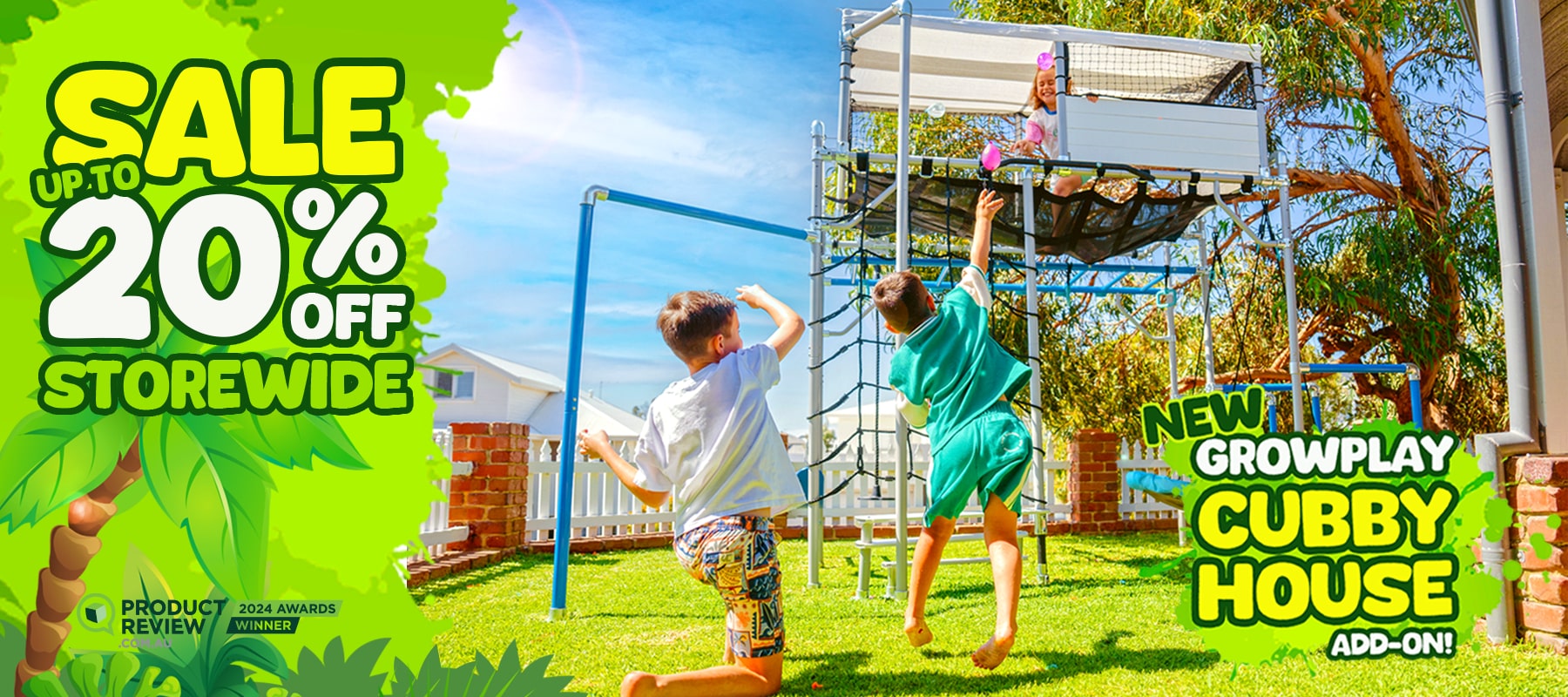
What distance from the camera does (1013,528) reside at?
309 centimetres

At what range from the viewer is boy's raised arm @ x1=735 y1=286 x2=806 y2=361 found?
9.78ft

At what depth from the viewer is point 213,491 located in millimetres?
2686

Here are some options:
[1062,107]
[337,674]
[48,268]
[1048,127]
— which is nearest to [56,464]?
[48,268]

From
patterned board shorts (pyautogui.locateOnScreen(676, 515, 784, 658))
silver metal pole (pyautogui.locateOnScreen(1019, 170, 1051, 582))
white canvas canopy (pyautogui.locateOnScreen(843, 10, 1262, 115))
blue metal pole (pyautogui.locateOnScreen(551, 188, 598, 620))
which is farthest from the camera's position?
white canvas canopy (pyautogui.locateOnScreen(843, 10, 1262, 115))

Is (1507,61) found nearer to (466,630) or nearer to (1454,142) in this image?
(466,630)

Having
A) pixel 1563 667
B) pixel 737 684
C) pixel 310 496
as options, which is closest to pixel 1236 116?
pixel 1563 667

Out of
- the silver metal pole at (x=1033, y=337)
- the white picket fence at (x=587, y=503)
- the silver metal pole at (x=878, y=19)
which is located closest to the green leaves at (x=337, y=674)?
the silver metal pole at (x=1033, y=337)

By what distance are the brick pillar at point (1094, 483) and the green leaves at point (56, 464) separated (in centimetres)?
765

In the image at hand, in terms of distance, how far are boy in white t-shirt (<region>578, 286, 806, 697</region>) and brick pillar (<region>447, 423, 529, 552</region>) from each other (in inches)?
161

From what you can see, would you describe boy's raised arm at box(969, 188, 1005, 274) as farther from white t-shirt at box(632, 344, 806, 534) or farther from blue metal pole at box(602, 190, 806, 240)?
blue metal pole at box(602, 190, 806, 240)

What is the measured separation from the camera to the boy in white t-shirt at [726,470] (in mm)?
2740

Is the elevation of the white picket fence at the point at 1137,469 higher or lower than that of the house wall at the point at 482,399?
lower

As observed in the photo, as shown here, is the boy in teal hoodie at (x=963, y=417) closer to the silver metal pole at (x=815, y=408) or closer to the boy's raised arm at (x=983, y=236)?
the boy's raised arm at (x=983, y=236)

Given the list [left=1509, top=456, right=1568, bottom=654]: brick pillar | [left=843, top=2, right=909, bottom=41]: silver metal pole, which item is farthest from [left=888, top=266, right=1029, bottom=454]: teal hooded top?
[left=843, top=2, right=909, bottom=41]: silver metal pole
